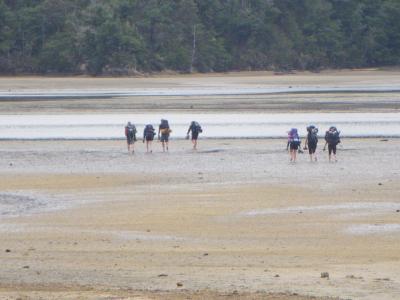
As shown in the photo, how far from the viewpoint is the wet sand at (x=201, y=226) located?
13.5m

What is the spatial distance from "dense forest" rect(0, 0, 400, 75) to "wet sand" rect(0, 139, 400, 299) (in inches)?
2181

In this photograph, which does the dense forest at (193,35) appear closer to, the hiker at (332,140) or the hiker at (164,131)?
the hiker at (164,131)

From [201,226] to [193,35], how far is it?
74688 millimetres

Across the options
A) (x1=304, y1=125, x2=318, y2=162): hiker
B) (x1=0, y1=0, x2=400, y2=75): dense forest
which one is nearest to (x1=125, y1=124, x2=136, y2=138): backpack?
(x1=304, y1=125, x2=318, y2=162): hiker

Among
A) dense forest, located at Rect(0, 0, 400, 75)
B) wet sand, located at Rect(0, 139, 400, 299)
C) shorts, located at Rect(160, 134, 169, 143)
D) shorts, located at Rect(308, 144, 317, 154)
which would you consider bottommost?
wet sand, located at Rect(0, 139, 400, 299)

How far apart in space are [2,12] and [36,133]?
2011 inches

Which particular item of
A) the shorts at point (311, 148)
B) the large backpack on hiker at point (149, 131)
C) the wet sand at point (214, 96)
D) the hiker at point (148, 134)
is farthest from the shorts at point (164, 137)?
the wet sand at point (214, 96)

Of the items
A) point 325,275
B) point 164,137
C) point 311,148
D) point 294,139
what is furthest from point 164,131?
point 325,275

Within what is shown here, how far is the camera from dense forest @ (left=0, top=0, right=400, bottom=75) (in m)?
86.9

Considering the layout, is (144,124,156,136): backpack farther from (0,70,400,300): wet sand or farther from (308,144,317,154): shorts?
(308,144,317,154): shorts

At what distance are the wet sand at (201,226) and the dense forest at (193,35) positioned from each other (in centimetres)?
5539

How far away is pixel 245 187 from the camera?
24250 millimetres

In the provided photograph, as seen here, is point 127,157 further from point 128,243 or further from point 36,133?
point 128,243

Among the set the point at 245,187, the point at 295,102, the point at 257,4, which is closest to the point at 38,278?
the point at 245,187
